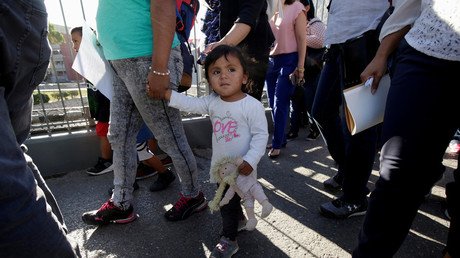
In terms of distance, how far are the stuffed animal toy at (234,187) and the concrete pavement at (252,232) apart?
400 mm

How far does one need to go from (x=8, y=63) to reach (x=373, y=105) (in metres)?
1.53

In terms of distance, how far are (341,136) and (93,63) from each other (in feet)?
6.40

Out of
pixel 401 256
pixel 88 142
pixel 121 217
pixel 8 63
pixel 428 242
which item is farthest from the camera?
pixel 88 142

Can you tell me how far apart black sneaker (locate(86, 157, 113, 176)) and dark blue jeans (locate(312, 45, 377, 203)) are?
213cm

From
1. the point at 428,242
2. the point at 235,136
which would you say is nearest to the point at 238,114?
the point at 235,136

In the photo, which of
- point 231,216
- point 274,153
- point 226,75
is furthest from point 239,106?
point 274,153

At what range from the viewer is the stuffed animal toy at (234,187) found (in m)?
1.55

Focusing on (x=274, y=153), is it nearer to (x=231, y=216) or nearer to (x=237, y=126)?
(x=231, y=216)

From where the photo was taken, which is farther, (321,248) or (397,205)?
(321,248)

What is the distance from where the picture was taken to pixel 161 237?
1.97 metres

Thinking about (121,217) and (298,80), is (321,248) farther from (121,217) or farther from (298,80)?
(298,80)

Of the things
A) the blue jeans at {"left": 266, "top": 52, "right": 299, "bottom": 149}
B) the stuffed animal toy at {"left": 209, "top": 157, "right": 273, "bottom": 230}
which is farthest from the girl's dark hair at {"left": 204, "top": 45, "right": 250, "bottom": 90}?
the blue jeans at {"left": 266, "top": 52, "right": 299, "bottom": 149}

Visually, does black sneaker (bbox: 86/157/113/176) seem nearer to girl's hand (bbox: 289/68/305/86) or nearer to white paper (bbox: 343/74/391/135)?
girl's hand (bbox: 289/68/305/86)

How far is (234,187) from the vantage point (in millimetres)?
1594
